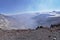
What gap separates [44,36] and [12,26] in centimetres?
93

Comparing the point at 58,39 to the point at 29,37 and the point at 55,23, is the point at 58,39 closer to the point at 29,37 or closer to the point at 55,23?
the point at 55,23

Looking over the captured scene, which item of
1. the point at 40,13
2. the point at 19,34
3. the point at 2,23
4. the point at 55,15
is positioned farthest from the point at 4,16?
the point at 55,15

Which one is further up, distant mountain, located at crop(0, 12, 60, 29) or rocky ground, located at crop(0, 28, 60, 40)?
distant mountain, located at crop(0, 12, 60, 29)

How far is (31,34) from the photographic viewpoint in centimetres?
409

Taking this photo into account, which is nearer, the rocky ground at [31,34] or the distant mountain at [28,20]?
the rocky ground at [31,34]

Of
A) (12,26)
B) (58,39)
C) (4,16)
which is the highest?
(4,16)

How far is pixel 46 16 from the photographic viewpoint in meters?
4.14

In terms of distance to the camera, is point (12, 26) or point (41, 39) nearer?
point (41, 39)

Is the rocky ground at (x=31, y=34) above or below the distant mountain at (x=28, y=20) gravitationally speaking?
below

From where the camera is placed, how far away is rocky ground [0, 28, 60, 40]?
399 cm

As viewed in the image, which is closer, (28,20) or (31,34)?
(31,34)

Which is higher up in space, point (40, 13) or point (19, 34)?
point (40, 13)

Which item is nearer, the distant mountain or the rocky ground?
the rocky ground

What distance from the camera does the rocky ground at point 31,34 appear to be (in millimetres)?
3990
